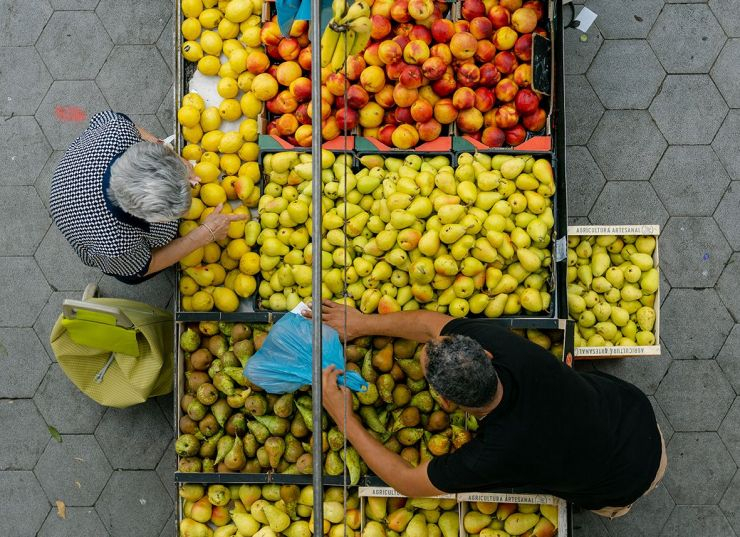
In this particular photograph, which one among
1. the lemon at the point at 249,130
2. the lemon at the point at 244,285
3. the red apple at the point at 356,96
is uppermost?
the red apple at the point at 356,96

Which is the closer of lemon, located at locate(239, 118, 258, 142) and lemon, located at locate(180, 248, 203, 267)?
lemon, located at locate(180, 248, 203, 267)

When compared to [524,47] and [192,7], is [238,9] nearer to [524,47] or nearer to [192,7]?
[192,7]

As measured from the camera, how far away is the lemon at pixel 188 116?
3039 mm

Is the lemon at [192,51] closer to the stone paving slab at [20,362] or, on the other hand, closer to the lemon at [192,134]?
the lemon at [192,134]

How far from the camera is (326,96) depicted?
2980 millimetres

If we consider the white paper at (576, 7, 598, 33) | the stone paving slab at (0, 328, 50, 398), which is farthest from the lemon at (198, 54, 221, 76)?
the white paper at (576, 7, 598, 33)

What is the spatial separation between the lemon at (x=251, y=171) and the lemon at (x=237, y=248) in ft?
1.05

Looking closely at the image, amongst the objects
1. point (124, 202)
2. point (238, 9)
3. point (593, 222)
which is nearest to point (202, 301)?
point (124, 202)

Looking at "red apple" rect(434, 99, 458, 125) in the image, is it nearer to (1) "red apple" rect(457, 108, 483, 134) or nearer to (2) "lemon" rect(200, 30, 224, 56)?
(1) "red apple" rect(457, 108, 483, 134)

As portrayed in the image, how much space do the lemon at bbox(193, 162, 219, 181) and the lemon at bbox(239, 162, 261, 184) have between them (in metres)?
0.14

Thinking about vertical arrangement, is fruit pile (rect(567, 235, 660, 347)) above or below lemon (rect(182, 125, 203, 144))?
below

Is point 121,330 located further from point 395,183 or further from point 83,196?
point 395,183

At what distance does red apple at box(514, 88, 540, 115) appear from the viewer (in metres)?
2.97

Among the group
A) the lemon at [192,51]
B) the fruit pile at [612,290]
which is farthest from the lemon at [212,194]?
the fruit pile at [612,290]
